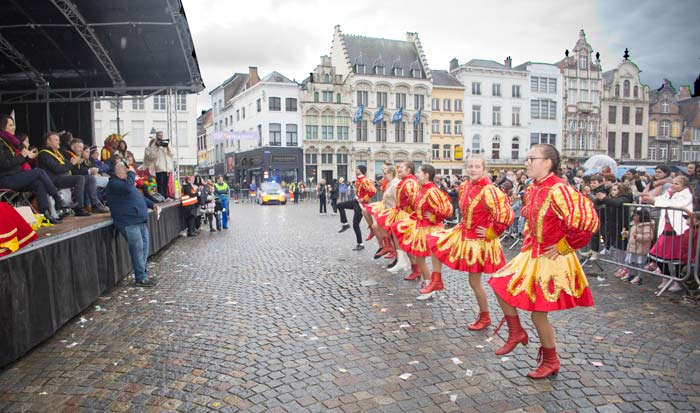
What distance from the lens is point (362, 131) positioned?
51.7m

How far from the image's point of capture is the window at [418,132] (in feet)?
176

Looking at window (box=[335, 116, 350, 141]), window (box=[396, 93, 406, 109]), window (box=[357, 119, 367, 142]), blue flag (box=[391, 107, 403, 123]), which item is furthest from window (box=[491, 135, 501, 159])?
window (box=[335, 116, 350, 141])

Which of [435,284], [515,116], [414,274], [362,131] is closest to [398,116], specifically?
[362,131]

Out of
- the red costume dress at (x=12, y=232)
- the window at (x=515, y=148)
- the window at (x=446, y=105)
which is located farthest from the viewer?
the window at (x=515, y=148)

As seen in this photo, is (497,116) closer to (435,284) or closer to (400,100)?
(400,100)

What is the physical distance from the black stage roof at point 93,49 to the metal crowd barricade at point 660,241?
11.2m

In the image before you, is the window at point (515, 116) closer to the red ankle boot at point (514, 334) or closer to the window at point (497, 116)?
the window at point (497, 116)

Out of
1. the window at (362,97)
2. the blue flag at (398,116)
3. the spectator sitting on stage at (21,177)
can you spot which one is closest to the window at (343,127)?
the window at (362,97)

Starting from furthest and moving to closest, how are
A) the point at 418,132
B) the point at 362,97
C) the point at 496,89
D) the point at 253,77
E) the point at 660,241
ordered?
the point at 496,89 < the point at 253,77 < the point at 418,132 < the point at 362,97 < the point at 660,241

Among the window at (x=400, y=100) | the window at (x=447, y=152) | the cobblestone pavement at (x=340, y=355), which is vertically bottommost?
the cobblestone pavement at (x=340, y=355)

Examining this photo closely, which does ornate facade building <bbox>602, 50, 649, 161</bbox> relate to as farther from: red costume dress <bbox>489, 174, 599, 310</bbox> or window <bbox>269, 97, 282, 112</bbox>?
red costume dress <bbox>489, 174, 599, 310</bbox>

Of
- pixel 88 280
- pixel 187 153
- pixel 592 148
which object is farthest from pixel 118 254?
pixel 592 148

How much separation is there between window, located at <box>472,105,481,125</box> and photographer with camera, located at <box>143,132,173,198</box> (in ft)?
153

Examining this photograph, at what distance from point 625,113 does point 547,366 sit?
65.0 m
